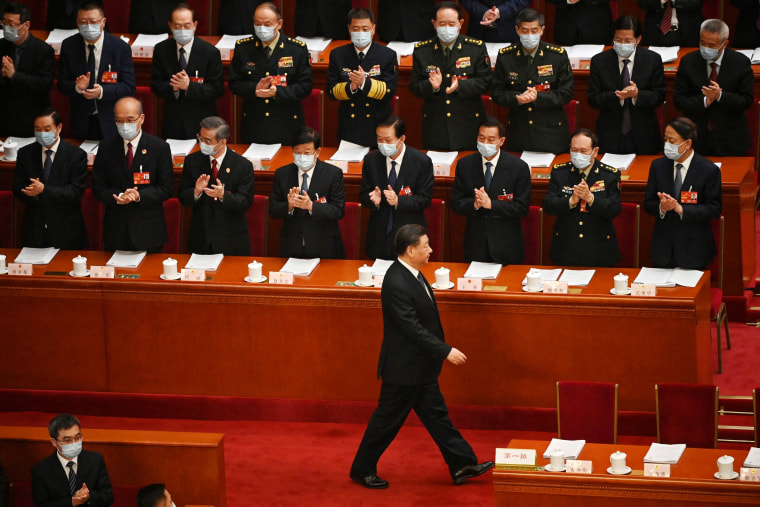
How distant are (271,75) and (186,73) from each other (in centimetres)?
52

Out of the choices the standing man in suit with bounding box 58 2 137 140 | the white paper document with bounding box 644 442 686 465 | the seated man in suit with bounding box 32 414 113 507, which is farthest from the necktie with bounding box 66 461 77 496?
the standing man in suit with bounding box 58 2 137 140

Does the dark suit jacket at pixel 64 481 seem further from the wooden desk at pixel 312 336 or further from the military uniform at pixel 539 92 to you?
the military uniform at pixel 539 92

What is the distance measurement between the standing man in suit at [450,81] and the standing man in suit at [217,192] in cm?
130

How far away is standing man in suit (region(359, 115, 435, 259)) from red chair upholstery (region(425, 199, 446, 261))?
0.15 meters

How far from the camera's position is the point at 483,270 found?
6.91m

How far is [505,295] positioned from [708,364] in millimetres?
1086

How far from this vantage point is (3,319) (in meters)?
6.96

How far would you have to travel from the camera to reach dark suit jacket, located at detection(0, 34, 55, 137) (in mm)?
8312

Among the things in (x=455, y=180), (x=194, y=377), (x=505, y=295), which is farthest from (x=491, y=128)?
(x=194, y=377)

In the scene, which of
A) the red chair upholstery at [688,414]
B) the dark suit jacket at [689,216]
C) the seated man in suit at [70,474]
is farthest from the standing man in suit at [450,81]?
the seated man in suit at [70,474]

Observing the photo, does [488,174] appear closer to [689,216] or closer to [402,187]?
[402,187]

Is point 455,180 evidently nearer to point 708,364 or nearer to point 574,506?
point 708,364

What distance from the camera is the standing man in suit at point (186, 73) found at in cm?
802

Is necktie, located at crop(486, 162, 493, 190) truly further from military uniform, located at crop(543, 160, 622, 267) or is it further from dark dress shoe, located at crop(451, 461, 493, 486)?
dark dress shoe, located at crop(451, 461, 493, 486)
